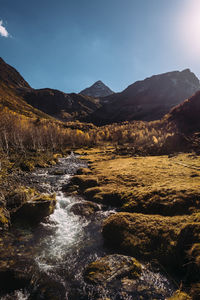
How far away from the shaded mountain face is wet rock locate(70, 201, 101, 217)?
140 metres

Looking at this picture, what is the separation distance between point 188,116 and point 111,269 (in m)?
180

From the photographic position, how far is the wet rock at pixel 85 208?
63.9 ft

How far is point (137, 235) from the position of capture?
1357 cm

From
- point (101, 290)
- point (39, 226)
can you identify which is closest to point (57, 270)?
point (101, 290)

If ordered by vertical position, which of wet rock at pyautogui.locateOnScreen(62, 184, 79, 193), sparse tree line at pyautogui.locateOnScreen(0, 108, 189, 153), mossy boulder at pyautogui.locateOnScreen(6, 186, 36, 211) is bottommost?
wet rock at pyautogui.locateOnScreen(62, 184, 79, 193)

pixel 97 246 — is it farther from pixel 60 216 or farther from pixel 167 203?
pixel 167 203

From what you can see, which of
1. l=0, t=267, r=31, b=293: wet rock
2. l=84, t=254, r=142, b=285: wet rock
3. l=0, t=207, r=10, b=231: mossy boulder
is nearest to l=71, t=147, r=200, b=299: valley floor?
l=84, t=254, r=142, b=285: wet rock

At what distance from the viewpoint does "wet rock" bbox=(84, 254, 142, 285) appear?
9.98 metres

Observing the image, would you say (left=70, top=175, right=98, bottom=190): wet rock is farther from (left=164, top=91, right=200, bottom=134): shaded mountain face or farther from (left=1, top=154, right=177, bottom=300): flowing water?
(left=164, top=91, right=200, bottom=134): shaded mountain face

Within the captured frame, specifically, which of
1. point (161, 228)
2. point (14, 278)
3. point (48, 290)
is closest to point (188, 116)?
point (161, 228)

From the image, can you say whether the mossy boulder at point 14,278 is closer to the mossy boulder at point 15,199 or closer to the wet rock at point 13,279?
the wet rock at point 13,279

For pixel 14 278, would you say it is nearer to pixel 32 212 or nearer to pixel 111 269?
pixel 111 269

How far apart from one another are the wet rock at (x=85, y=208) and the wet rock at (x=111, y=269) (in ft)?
27.5

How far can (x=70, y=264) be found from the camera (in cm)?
1164
